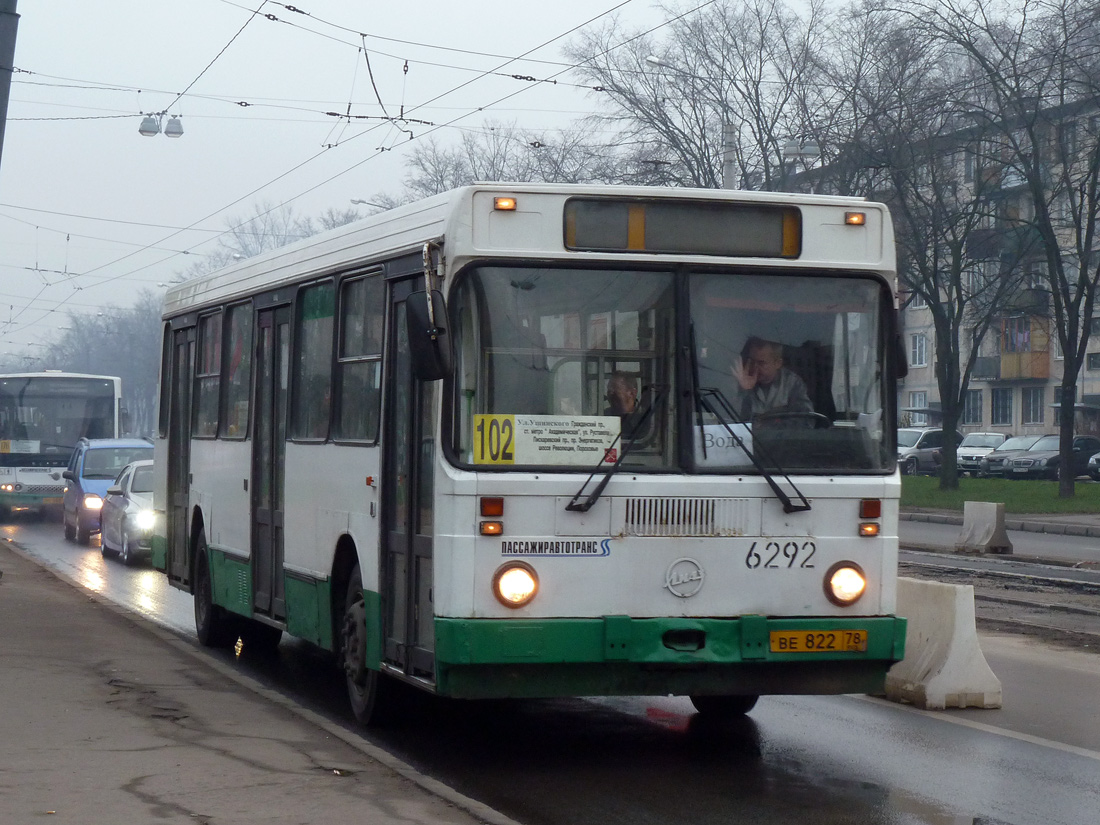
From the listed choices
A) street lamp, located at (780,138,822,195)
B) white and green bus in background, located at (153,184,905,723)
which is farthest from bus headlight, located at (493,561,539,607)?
street lamp, located at (780,138,822,195)

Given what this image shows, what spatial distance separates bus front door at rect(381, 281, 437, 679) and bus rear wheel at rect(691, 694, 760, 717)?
194cm

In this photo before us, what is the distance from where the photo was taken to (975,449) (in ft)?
180

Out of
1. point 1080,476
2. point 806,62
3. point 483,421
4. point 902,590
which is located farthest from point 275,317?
point 1080,476

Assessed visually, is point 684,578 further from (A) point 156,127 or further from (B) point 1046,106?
(B) point 1046,106

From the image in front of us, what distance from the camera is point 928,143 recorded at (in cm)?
3416

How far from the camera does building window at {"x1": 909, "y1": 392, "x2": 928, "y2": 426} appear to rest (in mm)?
76406

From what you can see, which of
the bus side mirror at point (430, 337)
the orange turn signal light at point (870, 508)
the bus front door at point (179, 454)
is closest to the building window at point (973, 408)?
the bus front door at point (179, 454)

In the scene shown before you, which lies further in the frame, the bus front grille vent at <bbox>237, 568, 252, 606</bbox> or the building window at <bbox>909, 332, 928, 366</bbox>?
the building window at <bbox>909, 332, 928, 366</bbox>

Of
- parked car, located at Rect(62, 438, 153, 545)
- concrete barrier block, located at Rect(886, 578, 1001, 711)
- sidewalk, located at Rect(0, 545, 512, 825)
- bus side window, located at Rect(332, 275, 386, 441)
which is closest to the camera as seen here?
sidewalk, located at Rect(0, 545, 512, 825)

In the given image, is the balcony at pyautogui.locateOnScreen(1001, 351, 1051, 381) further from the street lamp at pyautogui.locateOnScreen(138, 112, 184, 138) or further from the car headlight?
the car headlight

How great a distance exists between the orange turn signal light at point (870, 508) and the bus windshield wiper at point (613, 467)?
1.09 meters

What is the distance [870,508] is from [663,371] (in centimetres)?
118

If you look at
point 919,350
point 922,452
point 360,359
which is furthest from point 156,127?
point 919,350

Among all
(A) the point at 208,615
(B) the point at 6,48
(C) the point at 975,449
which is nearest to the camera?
(A) the point at 208,615
